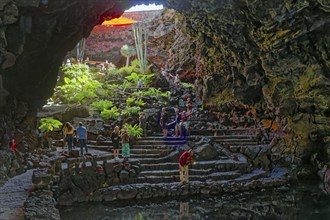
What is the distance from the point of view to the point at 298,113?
2006 cm

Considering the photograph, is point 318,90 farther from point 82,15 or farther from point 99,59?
point 99,59

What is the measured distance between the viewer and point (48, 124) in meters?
21.3

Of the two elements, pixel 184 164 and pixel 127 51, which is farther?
pixel 127 51

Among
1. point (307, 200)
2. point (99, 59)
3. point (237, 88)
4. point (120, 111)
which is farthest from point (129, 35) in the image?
point (307, 200)

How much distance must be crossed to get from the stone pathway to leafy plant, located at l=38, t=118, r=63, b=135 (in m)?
7.36

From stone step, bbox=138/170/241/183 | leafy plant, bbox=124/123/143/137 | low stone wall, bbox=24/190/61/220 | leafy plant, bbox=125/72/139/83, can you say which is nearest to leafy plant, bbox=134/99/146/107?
leafy plant, bbox=124/123/143/137

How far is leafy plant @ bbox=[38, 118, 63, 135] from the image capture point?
2106cm

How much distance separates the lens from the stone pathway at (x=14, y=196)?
870 centimetres

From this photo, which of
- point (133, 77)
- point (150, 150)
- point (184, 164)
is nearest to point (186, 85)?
point (133, 77)

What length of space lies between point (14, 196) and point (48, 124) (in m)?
11.3

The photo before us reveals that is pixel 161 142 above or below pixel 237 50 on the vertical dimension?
below

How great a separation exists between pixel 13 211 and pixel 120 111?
18.0 m

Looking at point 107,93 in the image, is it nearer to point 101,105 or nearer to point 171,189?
point 101,105

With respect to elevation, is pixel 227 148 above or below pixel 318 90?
below
